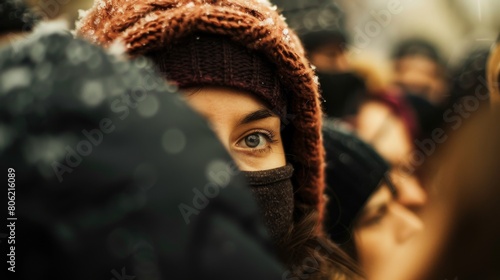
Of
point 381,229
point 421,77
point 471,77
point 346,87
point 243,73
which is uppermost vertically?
point 243,73

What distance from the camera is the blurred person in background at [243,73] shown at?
5.21 feet

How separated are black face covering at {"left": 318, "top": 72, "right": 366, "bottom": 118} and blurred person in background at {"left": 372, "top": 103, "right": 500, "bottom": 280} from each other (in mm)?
1192

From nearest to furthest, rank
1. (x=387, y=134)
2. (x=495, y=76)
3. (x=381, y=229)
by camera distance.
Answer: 1. (x=495, y=76)
2. (x=381, y=229)
3. (x=387, y=134)

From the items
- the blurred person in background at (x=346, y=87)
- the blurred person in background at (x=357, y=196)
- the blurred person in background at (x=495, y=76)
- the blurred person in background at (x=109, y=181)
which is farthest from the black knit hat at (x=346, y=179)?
the blurred person in background at (x=109, y=181)

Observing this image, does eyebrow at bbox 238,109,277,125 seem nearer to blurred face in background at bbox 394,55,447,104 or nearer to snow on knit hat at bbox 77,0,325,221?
snow on knit hat at bbox 77,0,325,221

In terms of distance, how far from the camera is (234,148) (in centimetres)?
164

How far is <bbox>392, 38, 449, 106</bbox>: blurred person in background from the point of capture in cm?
461

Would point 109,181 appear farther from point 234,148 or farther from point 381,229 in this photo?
point 381,229

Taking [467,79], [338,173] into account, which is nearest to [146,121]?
[338,173]

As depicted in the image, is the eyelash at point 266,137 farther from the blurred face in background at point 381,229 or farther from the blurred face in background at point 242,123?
the blurred face in background at point 381,229

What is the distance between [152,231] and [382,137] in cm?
336

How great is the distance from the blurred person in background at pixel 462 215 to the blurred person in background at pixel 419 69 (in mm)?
1600

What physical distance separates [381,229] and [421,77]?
2508 mm

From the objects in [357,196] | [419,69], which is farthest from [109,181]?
[419,69]
